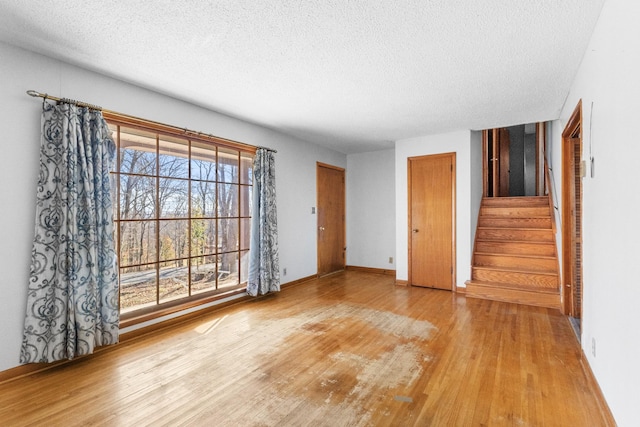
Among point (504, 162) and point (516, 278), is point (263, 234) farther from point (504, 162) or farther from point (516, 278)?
point (504, 162)

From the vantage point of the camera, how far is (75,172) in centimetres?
249

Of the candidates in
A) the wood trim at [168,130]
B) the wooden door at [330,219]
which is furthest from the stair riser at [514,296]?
the wood trim at [168,130]

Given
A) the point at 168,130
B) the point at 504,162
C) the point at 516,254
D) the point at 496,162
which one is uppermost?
the point at 504,162

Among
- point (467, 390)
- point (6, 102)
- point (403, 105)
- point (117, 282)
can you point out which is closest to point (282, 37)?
point (403, 105)

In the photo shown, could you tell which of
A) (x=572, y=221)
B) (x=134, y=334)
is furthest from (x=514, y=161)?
(x=134, y=334)

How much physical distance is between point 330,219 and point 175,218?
3.09 m

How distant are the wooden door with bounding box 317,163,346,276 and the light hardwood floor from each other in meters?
2.23

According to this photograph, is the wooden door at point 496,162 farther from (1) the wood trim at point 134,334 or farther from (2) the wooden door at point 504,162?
(1) the wood trim at point 134,334

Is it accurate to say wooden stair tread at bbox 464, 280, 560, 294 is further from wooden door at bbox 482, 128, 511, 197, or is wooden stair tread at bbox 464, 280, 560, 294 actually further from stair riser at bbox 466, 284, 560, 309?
wooden door at bbox 482, 128, 511, 197

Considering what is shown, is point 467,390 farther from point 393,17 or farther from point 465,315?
point 393,17

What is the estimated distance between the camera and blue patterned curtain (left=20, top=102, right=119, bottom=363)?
92.0 inches

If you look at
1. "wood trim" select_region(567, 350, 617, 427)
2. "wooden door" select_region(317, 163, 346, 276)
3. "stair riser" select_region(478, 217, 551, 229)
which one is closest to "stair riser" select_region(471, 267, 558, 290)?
"stair riser" select_region(478, 217, 551, 229)

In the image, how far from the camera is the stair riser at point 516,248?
177 inches

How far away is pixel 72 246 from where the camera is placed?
245 cm
